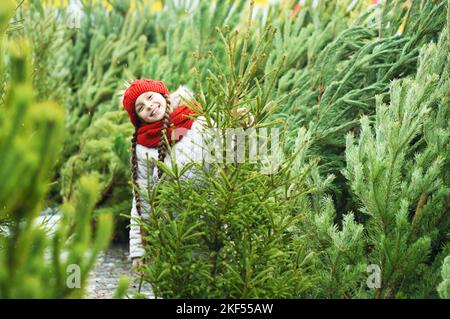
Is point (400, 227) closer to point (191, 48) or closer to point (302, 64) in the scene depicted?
point (302, 64)

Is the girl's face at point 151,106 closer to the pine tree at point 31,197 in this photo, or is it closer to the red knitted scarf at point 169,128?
the red knitted scarf at point 169,128

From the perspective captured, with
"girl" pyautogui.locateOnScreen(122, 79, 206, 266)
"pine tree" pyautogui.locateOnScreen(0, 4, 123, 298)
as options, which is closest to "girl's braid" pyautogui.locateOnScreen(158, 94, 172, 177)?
"girl" pyautogui.locateOnScreen(122, 79, 206, 266)

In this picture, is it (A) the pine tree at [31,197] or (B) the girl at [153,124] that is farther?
(B) the girl at [153,124]

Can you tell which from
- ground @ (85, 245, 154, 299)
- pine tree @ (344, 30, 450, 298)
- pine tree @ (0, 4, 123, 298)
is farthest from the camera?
ground @ (85, 245, 154, 299)

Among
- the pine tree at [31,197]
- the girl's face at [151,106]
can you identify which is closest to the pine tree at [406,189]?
the girl's face at [151,106]

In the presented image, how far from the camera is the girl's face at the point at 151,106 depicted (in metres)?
3.78

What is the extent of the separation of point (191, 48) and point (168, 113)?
2.99 metres

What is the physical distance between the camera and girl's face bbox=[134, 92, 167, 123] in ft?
12.4

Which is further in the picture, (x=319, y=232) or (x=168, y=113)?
(x=168, y=113)

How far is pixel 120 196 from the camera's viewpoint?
6.27 meters

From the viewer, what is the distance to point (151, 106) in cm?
379

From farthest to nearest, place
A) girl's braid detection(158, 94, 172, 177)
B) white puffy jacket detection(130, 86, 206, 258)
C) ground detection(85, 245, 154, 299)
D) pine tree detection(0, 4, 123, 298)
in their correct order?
ground detection(85, 245, 154, 299)
girl's braid detection(158, 94, 172, 177)
white puffy jacket detection(130, 86, 206, 258)
pine tree detection(0, 4, 123, 298)

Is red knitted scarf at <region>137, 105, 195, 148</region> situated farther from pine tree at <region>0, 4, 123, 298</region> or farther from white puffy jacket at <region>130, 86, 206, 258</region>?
pine tree at <region>0, 4, 123, 298</region>
